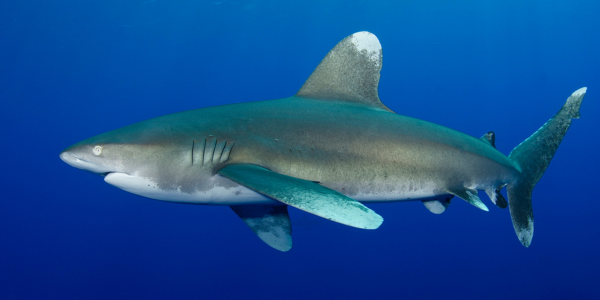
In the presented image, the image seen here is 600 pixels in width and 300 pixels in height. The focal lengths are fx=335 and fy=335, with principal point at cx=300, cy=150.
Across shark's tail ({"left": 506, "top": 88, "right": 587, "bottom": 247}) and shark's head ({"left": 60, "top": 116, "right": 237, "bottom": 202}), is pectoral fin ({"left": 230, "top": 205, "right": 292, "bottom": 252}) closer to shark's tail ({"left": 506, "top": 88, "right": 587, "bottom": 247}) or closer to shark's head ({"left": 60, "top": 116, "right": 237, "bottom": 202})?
shark's head ({"left": 60, "top": 116, "right": 237, "bottom": 202})

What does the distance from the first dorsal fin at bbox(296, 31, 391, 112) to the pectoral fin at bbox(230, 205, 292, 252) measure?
137 centimetres

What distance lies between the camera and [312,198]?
182 cm

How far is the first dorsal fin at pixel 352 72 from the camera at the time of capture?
3459 mm

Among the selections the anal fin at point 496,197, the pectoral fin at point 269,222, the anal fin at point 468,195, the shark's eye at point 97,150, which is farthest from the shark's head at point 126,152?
the anal fin at point 496,197

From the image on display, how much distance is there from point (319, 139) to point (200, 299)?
32.7m

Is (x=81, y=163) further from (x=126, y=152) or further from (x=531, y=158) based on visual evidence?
(x=531, y=158)

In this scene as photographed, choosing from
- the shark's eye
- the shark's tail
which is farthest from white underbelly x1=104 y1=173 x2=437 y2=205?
the shark's tail

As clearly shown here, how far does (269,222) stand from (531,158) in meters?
3.09

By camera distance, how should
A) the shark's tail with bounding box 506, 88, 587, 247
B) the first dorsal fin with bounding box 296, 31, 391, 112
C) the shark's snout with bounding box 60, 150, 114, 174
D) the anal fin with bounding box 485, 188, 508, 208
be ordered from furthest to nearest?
the shark's tail with bounding box 506, 88, 587, 247 → the anal fin with bounding box 485, 188, 508, 208 → the first dorsal fin with bounding box 296, 31, 391, 112 → the shark's snout with bounding box 60, 150, 114, 174

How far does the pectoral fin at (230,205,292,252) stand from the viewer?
3559 millimetres

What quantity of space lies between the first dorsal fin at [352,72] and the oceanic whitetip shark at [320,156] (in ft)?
0.03

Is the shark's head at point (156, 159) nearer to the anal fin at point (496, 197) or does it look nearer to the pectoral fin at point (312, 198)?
the pectoral fin at point (312, 198)

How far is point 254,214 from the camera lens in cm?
364

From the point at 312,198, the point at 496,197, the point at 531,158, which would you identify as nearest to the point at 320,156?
the point at 312,198
